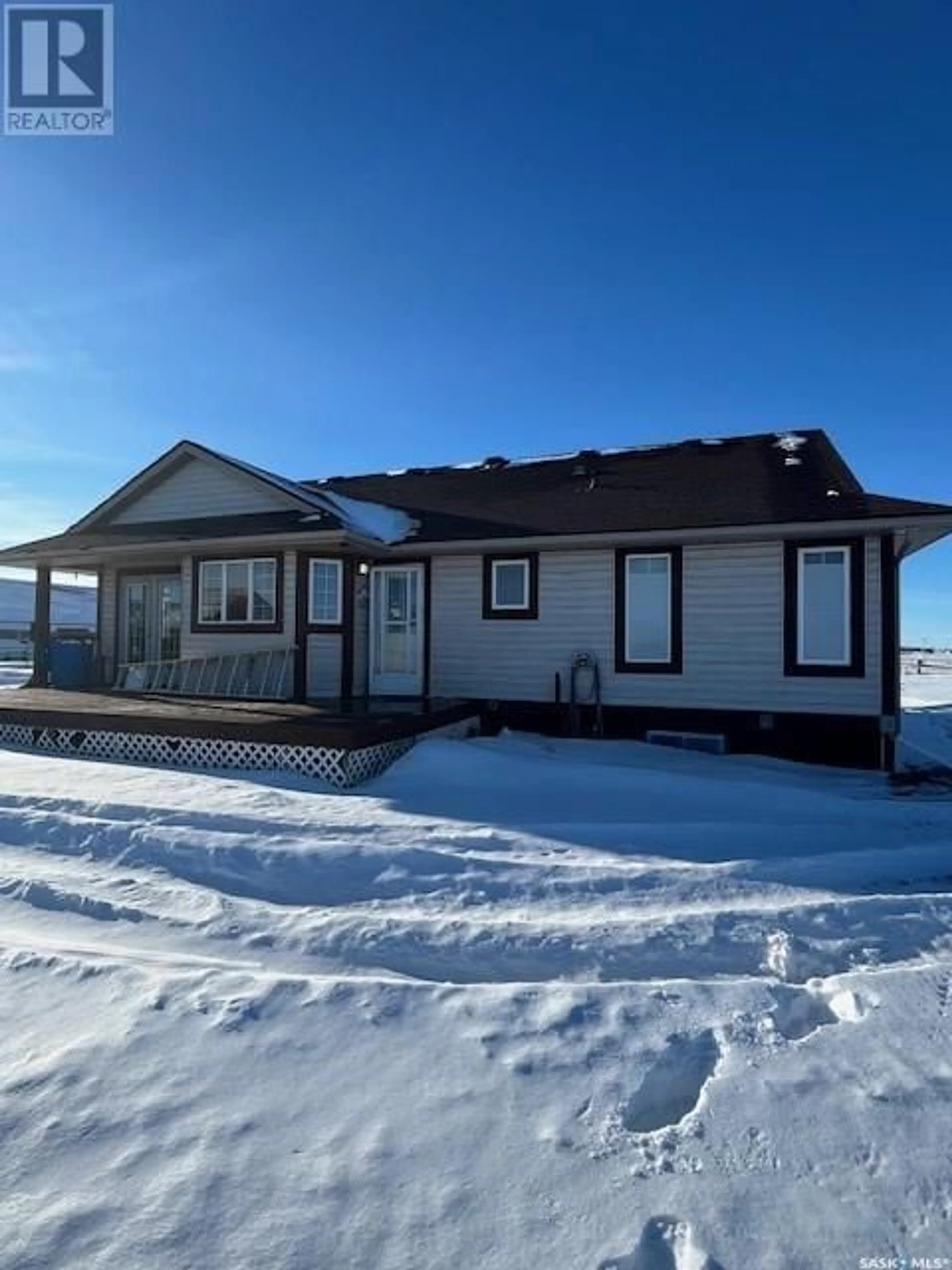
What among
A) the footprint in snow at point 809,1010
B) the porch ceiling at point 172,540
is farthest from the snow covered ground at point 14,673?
the footprint in snow at point 809,1010

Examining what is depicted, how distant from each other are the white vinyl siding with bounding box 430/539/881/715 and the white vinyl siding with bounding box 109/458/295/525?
3.27 metres

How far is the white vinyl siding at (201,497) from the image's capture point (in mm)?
12406

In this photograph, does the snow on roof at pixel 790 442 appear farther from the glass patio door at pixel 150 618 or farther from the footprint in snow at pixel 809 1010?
the glass patio door at pixel 150 618

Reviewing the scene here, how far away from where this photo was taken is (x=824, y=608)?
9.68 m

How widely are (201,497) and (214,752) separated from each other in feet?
20.5

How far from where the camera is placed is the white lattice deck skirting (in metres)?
7.79

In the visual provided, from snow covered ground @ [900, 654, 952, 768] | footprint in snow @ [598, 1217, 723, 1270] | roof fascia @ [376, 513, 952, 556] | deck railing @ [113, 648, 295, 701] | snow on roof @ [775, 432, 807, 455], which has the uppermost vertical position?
snow on roof @ [775, 432, 807, 455]

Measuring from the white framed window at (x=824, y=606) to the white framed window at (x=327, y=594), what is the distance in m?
6.84

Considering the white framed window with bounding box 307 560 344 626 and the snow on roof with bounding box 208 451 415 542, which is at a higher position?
the snow on roof with bounding box 208 451 415 542

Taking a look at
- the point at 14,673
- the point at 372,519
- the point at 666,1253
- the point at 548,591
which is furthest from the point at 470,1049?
the point at 14,673

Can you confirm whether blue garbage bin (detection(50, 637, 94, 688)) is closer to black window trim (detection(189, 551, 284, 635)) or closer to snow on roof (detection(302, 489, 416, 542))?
black window trim (detection(189, 551, 284, 635))

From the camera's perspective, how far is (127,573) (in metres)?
14.3

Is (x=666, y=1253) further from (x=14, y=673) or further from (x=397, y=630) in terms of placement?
(x=14, y=673)

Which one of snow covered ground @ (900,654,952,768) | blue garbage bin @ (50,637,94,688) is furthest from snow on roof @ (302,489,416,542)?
snow covered ground @ (900,654,952,768)
